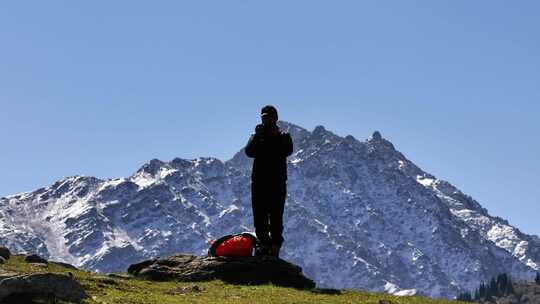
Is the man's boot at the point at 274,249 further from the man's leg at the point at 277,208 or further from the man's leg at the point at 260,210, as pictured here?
the man's leg at the point at 277,208

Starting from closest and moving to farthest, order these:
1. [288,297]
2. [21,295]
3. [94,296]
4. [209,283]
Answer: [21,295], [94,296], [288,297], [209,283]

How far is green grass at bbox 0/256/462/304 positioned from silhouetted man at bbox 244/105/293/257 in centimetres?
311

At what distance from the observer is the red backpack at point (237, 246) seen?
33.2m

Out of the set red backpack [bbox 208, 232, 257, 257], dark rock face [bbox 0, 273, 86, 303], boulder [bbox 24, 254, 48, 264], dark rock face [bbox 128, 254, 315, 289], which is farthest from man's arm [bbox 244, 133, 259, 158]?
boulder [bbox 24, 254, 48, 264]

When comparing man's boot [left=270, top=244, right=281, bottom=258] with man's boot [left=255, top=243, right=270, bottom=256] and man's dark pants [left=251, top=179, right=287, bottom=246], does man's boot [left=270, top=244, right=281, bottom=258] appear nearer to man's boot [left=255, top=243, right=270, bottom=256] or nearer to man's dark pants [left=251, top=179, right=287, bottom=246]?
man's boot [left=255, top=243, right=270, bottom=256]

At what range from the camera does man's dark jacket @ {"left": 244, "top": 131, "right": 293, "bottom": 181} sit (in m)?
32.2

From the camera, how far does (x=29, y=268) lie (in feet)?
109

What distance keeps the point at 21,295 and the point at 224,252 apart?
13.0 meters

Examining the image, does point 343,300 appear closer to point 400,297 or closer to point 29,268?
point 400,297

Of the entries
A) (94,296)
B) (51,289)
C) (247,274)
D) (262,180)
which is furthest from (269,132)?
(51,289)

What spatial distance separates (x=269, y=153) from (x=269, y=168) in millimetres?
531

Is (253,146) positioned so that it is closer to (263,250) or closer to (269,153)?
(269,153)

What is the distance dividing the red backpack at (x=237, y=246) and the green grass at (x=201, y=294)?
260cm

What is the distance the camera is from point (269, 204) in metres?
32.4
